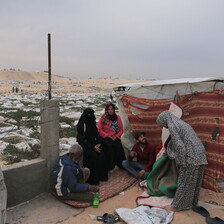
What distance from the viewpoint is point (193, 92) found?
386cm

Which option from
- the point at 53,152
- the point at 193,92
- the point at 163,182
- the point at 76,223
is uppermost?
the point at 193,92

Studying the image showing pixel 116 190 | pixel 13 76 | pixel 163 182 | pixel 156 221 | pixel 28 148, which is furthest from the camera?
pixel 13 76

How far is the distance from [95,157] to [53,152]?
808 mm

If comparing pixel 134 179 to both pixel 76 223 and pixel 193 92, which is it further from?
pixel 193 92

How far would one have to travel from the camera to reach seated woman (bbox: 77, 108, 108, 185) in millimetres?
3922

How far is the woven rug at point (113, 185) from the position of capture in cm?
324

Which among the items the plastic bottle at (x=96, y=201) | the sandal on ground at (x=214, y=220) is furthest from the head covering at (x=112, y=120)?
the sandal on ground at (x=214, y=220)

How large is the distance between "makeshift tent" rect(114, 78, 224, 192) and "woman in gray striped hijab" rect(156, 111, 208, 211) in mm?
644

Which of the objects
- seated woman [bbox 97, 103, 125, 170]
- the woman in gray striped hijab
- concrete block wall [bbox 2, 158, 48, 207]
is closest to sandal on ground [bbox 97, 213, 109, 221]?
the woman in gray striped hijab

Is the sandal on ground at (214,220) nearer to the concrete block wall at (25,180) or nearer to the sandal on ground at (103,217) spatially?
the sandal on ground at (103,217)

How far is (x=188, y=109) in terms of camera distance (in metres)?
3.89

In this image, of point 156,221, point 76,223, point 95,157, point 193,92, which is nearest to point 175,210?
point 156,221

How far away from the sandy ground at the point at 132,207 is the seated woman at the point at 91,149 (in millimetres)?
563

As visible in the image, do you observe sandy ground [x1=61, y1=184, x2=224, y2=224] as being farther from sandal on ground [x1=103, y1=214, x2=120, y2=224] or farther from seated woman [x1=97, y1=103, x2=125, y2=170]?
seated woman [x1=97, y1=103, x2=125, y2=170]
